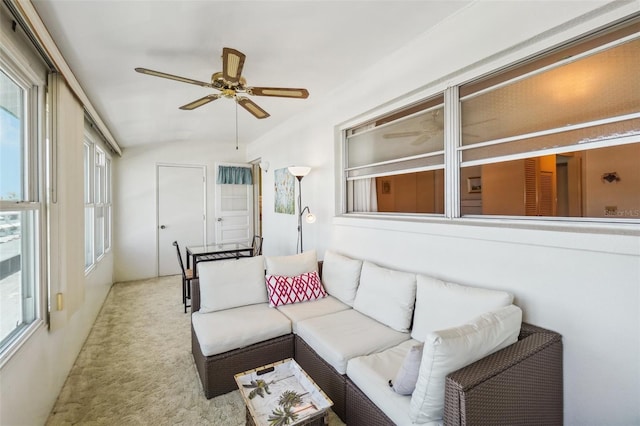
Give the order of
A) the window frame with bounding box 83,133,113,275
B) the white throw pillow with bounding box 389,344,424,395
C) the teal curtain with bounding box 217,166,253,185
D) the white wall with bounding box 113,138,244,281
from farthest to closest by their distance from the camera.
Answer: the teal curtain with bounding box 217,166,253,185 < the white wall with bounding box 113,138,244,281 < the window frame with bounding box 83,133,113,275 < the white throw pillow with bounding box 389,344,424,395

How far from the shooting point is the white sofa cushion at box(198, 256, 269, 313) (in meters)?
2.50

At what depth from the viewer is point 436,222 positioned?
2.29 metres

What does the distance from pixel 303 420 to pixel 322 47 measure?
2.49 metres

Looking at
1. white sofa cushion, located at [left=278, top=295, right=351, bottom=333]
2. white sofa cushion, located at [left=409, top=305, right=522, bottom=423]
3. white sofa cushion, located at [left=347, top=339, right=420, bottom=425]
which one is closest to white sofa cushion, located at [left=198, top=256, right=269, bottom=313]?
white sofa cushion, located at [left=278, top=295, right=351, bottom=333]

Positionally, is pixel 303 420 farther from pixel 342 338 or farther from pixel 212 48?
pixel 212 48

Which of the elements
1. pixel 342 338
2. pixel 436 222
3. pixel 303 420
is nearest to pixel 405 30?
pixel 436 222

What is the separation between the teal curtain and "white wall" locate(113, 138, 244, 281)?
78 cm

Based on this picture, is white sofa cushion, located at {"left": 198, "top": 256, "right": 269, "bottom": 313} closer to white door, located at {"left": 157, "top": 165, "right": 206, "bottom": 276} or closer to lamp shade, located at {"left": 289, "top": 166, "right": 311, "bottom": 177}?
lamp shade, located at {"left": 289, "top": 166, "right": 311, "bottom": 177}

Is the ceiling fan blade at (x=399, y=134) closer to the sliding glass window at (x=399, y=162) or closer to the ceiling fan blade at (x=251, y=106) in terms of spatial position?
the sliding glass window at (x=399, y=162)

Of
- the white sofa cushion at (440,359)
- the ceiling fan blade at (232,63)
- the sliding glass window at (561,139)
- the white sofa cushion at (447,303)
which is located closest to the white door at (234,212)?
the ceiling fan blade at (232,63)

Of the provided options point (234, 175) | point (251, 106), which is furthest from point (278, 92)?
point (234, 175)

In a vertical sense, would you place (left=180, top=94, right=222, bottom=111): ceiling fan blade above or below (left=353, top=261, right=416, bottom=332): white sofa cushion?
above

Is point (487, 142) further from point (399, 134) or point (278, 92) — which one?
point (278, 92)

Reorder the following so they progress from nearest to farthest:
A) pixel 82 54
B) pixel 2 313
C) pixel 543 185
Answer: pixel 2 313, pixel 543 185, pixel 82 54
